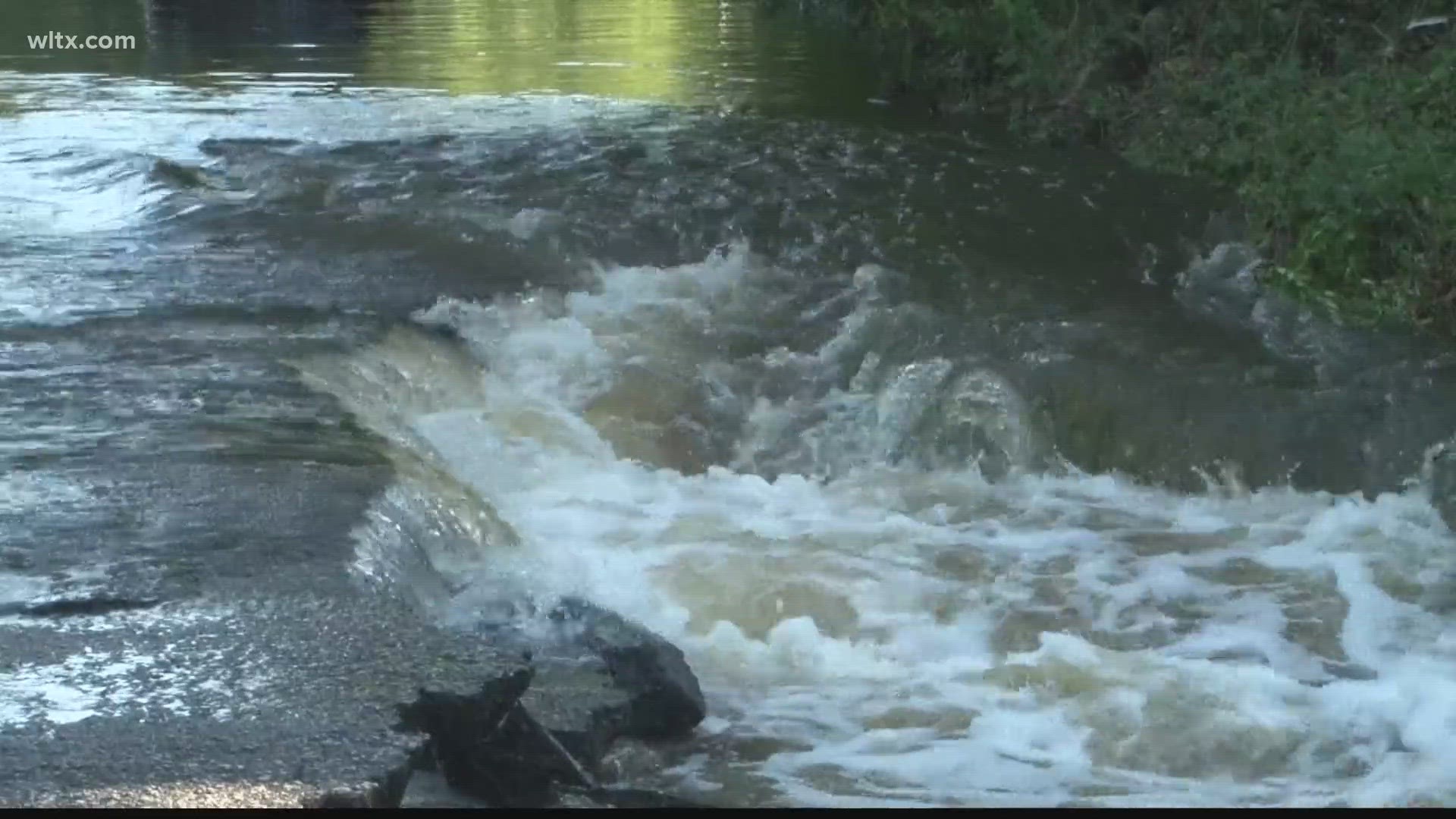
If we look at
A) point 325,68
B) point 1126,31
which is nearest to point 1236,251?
point 1126,31

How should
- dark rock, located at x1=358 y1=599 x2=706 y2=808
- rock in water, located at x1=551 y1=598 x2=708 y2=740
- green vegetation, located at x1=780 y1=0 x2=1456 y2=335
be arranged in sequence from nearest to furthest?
dark rock, located at x1=358 y1=599 x2=706 y2=808
rock in water, located at x1=551 y1=598 x2=708 y2=740
green vegetation, located at x1=780 y1=0 x2=1456 y2=335

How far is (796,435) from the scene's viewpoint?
9.63 m

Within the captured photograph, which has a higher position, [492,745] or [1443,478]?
[492,745]

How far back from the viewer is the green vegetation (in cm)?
1069

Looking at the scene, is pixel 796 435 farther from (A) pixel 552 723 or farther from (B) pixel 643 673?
(A) pixel 552 723

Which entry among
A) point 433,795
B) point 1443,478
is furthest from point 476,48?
point 433,795

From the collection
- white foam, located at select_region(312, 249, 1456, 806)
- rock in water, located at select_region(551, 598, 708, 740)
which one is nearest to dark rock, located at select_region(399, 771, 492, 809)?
rock in water, located at select_region(551, 598, 708, 740)

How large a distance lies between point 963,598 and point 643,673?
192 cm

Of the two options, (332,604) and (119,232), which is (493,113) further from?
(332,604)

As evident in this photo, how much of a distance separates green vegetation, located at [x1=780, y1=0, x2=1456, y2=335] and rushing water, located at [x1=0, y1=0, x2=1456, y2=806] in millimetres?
425

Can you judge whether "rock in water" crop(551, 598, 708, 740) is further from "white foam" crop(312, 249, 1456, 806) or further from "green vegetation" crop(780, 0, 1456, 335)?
"green vegetation" crop(780, 0, 1456, 335)

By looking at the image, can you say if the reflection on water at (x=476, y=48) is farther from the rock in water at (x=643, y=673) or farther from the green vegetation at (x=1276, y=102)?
the rock in water at (x=643, y=673)

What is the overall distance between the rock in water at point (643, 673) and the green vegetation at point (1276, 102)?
18.7ft

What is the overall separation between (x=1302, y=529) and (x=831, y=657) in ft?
8.74
